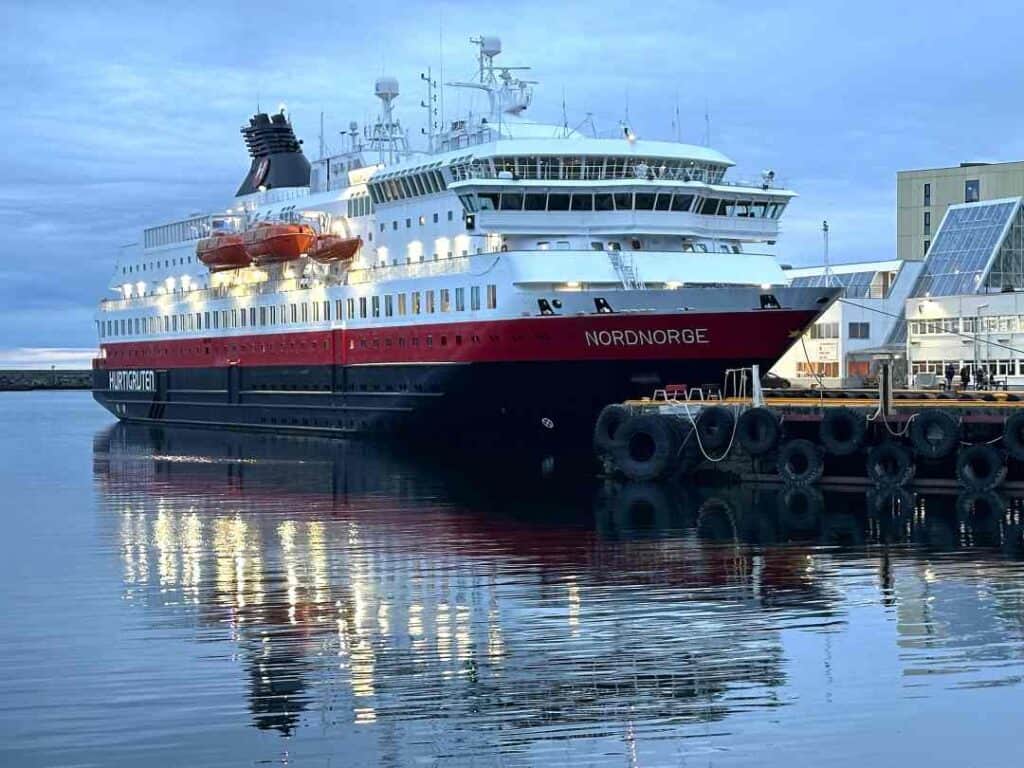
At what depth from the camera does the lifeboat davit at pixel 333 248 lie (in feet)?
181

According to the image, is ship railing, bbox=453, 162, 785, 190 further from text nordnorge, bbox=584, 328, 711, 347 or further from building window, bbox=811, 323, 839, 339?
building window, bbox=811, 323, 839, 339

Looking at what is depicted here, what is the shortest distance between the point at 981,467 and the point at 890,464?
2214 mm

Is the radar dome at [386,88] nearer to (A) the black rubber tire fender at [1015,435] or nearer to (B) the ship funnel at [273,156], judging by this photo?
(B) the ship funnel at [273,156]

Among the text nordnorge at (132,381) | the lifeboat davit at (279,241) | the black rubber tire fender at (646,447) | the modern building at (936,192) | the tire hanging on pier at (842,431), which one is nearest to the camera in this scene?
the tire hanging on pier at (842,431)

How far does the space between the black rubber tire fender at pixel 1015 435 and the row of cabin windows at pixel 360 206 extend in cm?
2791

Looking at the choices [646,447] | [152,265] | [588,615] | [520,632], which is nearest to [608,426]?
[646,447]

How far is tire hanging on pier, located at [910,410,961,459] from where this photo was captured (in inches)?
1325

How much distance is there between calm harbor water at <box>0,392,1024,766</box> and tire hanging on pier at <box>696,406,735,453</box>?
2559 millimetres

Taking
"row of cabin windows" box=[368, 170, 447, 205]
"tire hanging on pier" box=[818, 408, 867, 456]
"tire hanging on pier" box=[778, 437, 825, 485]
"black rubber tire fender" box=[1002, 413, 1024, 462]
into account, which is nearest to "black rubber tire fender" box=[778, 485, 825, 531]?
"tire hanging on pier" box=[778, 437, 825, 485]

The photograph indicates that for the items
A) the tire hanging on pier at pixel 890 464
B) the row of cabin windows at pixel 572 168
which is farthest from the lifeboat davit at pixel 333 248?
the tire hanging on pier at pixel 890 464

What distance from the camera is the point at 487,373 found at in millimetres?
46000

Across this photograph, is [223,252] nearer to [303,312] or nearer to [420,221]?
[303,312]

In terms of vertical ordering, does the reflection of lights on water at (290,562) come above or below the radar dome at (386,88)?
below

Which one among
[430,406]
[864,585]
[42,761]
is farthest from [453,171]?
[42,761]
